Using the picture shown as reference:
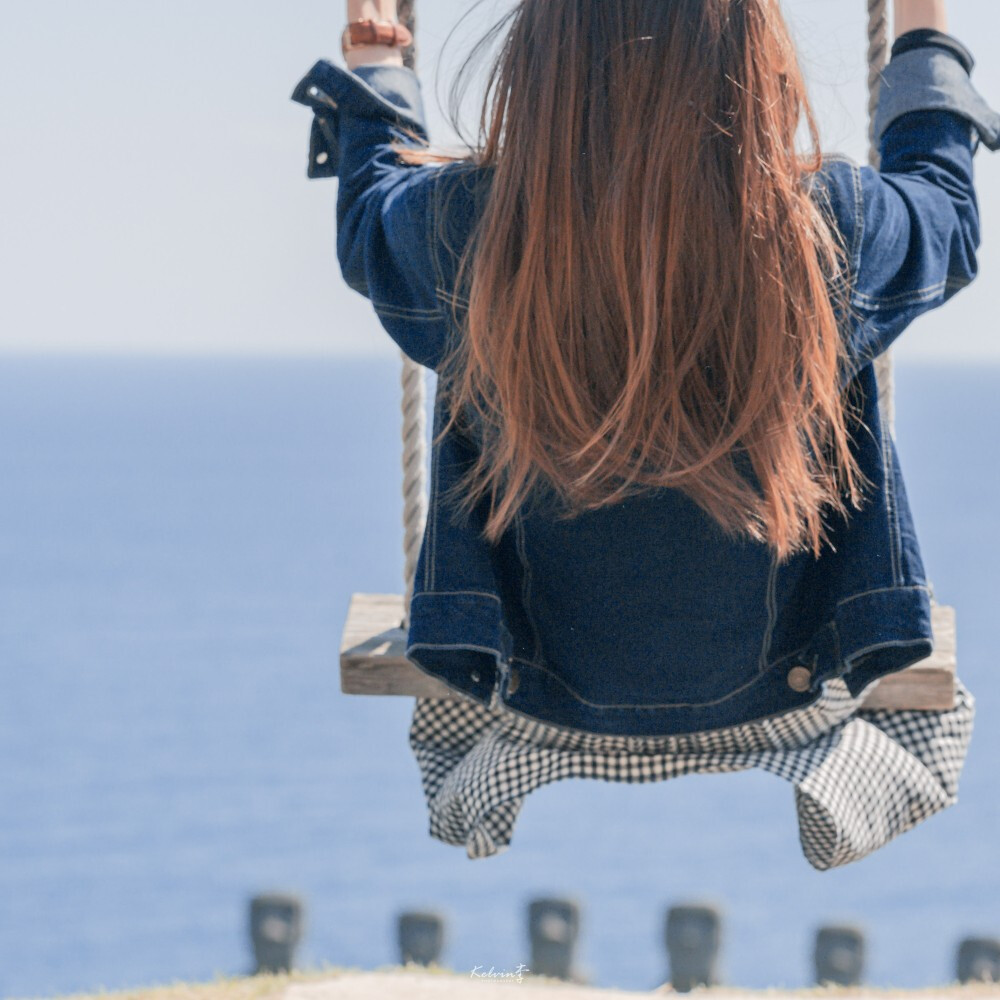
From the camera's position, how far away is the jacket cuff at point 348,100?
1.80 meters

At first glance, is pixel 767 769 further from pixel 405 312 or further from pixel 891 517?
pixel 405 312

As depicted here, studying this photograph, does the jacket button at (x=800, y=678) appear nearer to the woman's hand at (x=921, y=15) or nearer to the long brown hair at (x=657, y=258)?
the long brown hair at (x=657, y=258)

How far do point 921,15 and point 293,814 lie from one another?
59.1 m

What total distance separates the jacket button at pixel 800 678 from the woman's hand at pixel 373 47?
0.84 m

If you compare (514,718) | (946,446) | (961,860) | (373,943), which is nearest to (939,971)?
(961,860)

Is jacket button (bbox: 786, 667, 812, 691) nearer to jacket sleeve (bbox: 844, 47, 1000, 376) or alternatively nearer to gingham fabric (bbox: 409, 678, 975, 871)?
gingham fabric (bbox: 409, 678, 975, 871)

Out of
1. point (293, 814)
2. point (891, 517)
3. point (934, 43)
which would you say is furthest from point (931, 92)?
point (293, 814)

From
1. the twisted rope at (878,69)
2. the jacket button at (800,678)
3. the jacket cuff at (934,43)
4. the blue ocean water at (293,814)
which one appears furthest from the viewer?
the blue ocean water at (293,814)

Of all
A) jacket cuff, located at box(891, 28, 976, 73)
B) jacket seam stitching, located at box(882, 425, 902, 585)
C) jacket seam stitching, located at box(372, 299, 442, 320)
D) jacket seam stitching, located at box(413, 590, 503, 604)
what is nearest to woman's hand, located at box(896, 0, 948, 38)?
jacket cuff, located at box(891, 28, 976, 73)

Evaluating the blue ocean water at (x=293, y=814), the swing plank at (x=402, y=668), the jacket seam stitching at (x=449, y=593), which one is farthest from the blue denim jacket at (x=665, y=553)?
the blue ocean water at (x=293, y=814)

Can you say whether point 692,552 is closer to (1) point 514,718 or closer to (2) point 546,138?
(1) point 514,718

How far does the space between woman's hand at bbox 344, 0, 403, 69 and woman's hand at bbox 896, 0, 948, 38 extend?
0.59 meters

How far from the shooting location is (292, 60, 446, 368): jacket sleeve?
1676mm

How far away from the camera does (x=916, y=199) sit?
167 cm
